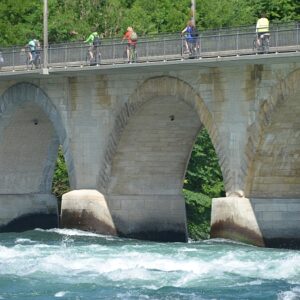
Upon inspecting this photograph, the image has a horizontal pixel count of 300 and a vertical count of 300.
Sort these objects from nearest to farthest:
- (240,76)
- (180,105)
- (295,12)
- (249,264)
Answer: (249,264), (240,76), (180,105), (295,12)

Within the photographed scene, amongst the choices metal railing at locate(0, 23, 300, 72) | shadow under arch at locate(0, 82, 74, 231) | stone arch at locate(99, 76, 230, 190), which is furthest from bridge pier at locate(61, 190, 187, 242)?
shadow under arch at locate(0, 82, 74, 231)

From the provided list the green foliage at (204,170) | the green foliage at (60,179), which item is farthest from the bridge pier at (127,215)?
the green foliage at (204,170)

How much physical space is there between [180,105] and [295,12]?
29.1 m

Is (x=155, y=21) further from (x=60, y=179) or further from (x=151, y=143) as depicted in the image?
(x=151, y=143)

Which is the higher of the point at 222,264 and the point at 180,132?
the point at 180,132

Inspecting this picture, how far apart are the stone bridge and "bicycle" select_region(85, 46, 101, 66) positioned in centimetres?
46

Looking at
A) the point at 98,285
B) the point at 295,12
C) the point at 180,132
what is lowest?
the point at 98,285

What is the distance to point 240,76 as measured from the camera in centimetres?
5619

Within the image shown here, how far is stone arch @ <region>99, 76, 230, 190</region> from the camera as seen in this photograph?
5712cm

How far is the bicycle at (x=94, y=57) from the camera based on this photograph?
6078 cm

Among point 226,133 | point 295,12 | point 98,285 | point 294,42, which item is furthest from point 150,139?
point 295,12

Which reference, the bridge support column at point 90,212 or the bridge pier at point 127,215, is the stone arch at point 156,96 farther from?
the bridge pier at point 127,215

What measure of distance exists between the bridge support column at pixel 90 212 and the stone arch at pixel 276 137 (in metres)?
9.05

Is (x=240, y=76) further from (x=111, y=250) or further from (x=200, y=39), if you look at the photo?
(x=111, y=250)
